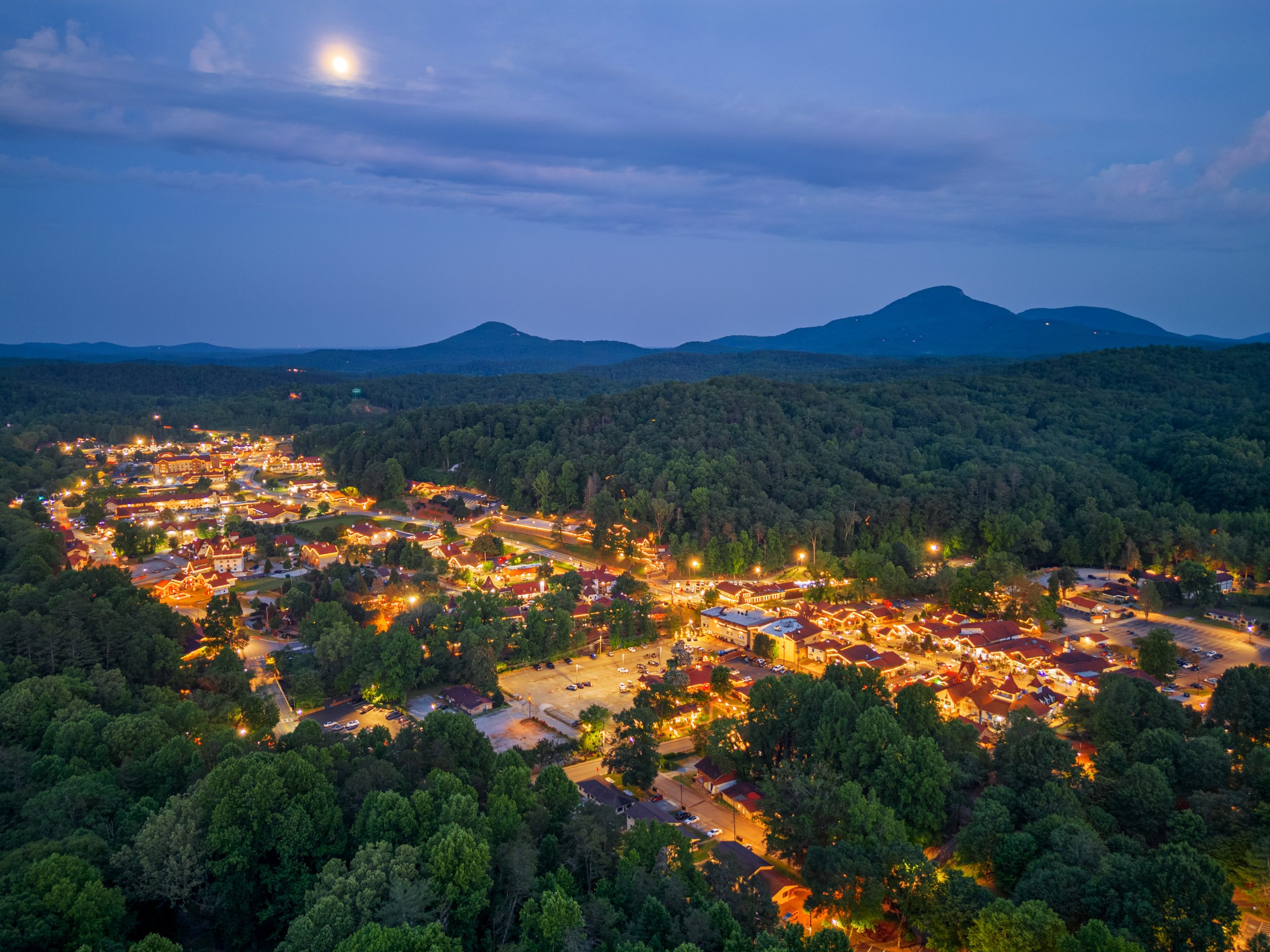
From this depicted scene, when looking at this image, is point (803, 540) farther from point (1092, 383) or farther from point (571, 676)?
point (1092, 383)

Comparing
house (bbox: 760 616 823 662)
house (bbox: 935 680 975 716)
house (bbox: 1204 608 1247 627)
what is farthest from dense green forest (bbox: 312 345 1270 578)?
house (bbox: 935 680 975 716)

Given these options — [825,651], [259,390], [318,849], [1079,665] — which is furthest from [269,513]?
[259,390]

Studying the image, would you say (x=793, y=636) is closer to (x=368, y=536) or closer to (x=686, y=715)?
(x=686, y=715)

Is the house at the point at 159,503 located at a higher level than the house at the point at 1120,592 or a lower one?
higher

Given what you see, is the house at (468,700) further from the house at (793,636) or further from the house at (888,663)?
the house at (888,663)

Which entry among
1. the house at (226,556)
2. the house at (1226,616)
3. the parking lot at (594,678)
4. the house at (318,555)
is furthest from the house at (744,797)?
the house at (226,556)

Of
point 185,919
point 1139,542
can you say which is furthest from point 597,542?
point 185,919

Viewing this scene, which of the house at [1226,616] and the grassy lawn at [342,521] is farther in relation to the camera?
the grassy lawn at [342,521]
